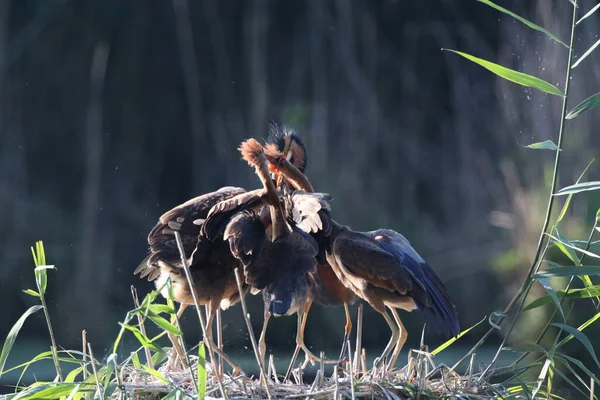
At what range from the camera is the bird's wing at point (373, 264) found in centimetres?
214

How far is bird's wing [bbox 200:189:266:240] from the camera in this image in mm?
2082

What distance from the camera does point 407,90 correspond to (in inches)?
264

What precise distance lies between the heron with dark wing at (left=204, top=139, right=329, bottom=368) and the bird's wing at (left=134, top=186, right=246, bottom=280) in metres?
0.10

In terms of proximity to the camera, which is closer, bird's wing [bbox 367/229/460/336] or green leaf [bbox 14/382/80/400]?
green leaf [bbox 14/382/80/400]

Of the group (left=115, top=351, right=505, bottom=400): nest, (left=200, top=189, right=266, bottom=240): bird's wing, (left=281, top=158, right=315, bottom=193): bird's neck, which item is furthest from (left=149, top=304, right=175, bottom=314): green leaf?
(left=281, top=158, right=315, bottom=193): bird's neck

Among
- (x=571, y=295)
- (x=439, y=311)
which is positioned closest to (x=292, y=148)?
(x=439, y=311)

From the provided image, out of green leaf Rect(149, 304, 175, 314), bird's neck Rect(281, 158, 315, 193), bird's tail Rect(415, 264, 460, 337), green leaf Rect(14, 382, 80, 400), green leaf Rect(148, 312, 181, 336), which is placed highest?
bird's neck Rect(281, 158, 315, 193)

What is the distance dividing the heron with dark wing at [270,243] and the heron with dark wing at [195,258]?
0.05 meters

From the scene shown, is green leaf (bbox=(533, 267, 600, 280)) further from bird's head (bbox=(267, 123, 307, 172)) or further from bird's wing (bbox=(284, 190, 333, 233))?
bird's head (bbox=(267, 123, 307, 172))

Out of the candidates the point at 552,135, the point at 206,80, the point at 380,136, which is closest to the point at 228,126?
the point at 206,80

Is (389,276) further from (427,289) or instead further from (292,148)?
(292,148)

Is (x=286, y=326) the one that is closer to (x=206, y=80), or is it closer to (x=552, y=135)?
(x=552, y=135)

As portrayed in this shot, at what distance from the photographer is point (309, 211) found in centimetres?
207

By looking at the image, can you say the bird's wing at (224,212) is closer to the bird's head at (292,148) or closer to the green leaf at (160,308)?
the green leaf at (160,308)
